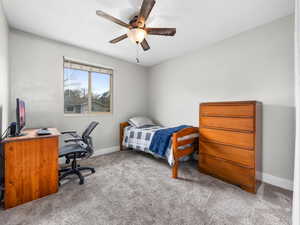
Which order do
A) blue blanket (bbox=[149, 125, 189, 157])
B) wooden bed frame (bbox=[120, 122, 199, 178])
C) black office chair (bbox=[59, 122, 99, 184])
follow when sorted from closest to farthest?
1. black office chair (bbox=[59, 122, 99, 184])
2. wooden bed frame (bbox=[120, 122, 199, 178])
3. blue blanket (bbox=[149, 125, 189, 157])

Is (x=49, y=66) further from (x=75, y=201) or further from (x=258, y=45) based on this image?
(x=258, y=45)

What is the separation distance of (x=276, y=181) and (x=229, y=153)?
0.79 m

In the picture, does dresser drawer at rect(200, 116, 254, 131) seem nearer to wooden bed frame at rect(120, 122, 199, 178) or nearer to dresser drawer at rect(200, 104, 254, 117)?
dresser drawer at rect(200, 104, 254, 117)

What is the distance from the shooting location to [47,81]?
2.52m

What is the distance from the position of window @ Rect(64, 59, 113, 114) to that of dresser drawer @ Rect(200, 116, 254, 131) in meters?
2.31

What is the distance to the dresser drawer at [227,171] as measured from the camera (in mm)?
1803

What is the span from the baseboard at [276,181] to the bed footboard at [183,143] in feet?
3.41

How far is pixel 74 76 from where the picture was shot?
2.97m

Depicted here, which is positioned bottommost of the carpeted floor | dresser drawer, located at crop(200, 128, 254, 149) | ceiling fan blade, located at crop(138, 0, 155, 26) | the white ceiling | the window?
the carpeted floor

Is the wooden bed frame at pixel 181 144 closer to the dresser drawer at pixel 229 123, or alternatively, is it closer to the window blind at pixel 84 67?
the dresser drawer at pixel 229 123

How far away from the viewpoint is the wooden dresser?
179 cm

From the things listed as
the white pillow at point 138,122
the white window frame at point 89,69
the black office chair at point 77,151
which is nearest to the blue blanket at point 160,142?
the white pillow at point 138,122

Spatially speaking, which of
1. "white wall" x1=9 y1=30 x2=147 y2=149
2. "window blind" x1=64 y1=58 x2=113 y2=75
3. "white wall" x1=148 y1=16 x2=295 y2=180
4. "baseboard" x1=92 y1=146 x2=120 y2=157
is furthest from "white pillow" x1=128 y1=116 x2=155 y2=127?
"window blind" x1=64 y1=58 x2=113 y2=75

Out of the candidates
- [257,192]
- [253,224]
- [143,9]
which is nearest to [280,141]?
[257,192]
